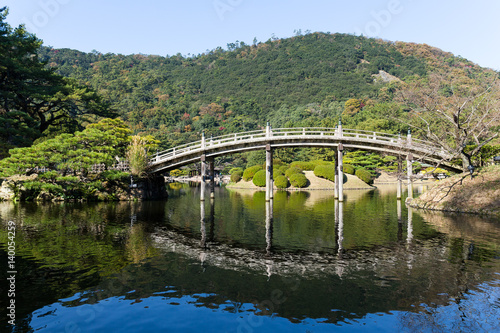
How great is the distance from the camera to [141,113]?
11581 cm

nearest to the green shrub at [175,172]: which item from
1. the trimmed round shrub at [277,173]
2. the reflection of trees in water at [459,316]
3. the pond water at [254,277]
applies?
the trimmed round shrub at [277,173]

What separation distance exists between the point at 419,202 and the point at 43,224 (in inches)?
1069

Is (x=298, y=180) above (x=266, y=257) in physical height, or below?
above

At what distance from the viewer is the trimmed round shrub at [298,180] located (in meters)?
48.8

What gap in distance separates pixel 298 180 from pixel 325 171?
4.76m

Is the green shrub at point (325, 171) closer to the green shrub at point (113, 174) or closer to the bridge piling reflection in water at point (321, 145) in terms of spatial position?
the bridge piling reflection in water at point (321, 145)

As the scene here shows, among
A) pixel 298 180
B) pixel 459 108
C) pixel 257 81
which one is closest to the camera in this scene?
pixel 459 108

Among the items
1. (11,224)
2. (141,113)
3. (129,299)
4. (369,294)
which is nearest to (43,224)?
(11,224)

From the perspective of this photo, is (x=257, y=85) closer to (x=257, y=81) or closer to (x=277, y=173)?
(x=257, y=81)

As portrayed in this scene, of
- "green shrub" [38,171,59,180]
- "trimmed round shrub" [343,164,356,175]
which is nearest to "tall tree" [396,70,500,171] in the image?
"trimmed round shrub" [343,164,356,175]

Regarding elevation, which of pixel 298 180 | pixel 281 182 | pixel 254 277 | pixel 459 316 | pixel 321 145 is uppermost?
pixel 321 145

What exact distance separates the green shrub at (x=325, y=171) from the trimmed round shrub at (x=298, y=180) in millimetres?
2703

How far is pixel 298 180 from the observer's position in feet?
160

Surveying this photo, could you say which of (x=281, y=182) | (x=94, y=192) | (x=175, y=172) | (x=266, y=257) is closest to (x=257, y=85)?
(x=175, y=172)
